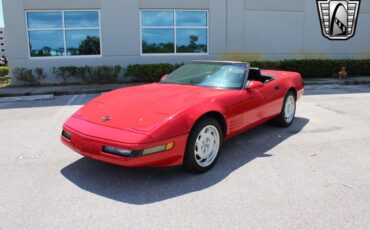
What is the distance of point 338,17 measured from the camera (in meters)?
15.5

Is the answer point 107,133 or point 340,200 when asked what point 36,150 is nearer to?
point 107,133

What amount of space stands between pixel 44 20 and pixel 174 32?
17.0 ft

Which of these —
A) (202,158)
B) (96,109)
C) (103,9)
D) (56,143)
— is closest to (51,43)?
(103,9)

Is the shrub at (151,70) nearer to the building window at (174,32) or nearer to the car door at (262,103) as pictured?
the building window at (174,32)

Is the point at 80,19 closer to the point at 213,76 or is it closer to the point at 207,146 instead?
the point at 213,76

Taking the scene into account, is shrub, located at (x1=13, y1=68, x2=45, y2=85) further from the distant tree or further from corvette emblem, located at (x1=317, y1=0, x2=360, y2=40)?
corvette emblem, located at (x1=317, y1=0, x2=360, y2=40)

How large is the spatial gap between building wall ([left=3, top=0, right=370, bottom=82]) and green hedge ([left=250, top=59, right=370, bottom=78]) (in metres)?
0.97

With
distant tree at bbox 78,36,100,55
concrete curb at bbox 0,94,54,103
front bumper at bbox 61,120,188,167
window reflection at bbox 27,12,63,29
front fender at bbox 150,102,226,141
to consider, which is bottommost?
concrete curb at bbox 0,94,54,103

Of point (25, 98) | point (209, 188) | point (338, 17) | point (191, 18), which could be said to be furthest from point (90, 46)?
point (209, 188)

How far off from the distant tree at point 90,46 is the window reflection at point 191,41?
329 centimetres

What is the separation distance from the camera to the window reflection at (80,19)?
44.0 ft

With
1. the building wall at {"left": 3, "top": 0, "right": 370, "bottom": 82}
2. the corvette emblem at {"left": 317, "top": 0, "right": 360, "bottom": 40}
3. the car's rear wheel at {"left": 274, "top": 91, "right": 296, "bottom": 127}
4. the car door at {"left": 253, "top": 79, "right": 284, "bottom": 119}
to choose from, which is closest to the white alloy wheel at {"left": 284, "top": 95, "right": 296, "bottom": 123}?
the car's rear wheel at {"left": 274, "top": 91, "right": 296, "bottom": 127}

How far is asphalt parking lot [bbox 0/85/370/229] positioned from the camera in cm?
303

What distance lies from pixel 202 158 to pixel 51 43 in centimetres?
1146
